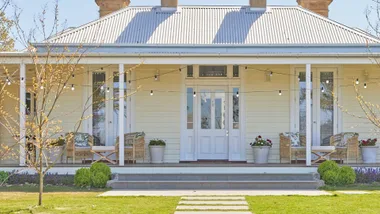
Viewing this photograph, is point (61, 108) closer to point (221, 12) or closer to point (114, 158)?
point (114, 158)

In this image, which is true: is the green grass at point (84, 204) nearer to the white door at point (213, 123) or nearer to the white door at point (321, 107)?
the white door at point (213, 123)

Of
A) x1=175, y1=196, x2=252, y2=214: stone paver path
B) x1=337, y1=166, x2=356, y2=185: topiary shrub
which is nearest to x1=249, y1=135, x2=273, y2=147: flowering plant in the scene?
x1=337, y1=166, x2=356, y2=185: topiary shrub

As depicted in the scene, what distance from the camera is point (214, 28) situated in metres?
17.4

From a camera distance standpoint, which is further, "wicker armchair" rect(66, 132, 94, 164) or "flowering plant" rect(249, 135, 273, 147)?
"flowering plant" rect(249, 135, 273, 147)

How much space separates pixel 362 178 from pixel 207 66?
5312mm

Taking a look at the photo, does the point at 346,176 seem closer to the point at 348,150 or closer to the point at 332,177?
the point at 332,177

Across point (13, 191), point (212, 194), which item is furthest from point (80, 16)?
point (212, 194)

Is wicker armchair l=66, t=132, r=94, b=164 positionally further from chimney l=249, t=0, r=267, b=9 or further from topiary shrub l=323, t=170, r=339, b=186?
chimney l=249, t=0, r=267, b=9

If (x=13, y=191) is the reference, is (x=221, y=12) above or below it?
above

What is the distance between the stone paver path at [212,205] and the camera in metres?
9.25

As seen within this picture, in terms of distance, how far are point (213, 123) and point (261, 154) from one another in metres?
1.73

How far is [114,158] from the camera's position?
15.1 m

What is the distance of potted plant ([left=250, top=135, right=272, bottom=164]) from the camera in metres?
14.7

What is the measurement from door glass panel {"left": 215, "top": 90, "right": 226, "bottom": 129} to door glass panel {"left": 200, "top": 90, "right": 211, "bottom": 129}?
0.66 feet
